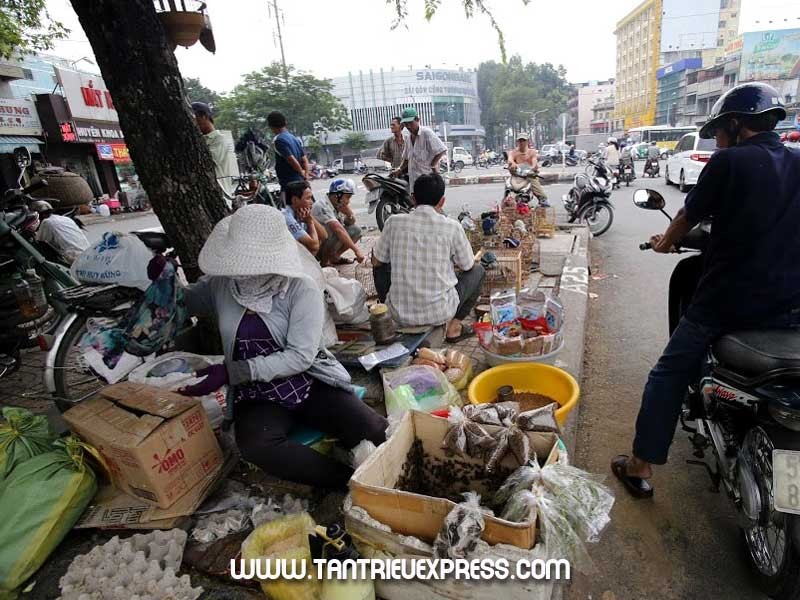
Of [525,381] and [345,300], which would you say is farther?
[345,300]

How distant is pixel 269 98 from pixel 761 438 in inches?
1652

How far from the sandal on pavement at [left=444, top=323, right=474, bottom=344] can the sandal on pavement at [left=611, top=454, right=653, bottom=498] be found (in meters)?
1.60

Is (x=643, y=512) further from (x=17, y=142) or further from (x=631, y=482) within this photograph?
(x=17, y=142)

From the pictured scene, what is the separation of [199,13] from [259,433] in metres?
2.82

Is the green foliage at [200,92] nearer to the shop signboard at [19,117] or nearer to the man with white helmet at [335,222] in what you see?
the shop signboard at [19,117]

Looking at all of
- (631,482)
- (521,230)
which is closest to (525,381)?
(631,482)

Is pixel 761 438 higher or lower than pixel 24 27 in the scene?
lower

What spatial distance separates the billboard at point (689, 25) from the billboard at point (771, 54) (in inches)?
637

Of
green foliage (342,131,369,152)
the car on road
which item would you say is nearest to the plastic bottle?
the car on road

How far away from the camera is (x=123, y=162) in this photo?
2156 centimetres

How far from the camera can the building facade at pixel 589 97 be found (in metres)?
79.4

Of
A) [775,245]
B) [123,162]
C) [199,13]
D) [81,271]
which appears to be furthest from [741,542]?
[123,162]

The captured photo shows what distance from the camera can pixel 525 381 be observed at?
295 centimetres

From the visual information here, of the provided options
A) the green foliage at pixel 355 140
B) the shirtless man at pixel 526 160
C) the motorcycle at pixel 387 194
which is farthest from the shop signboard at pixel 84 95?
the green foliage at pixel 355 140
